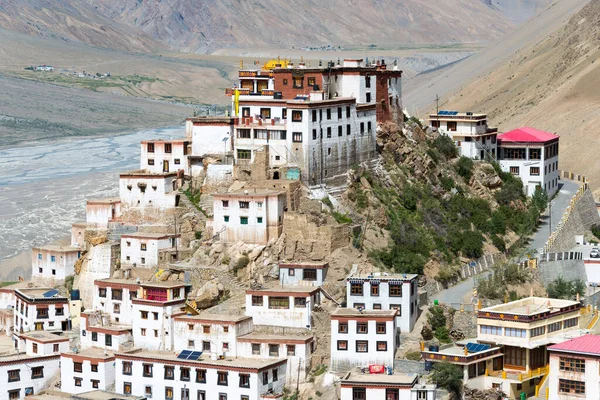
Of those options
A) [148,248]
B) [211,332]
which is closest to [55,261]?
[148,248]

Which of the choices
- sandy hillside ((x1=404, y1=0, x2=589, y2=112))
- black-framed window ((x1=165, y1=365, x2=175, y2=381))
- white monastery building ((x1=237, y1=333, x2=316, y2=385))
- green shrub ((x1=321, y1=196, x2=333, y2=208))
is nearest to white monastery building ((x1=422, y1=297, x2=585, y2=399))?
white monastery building ((x1=237, y1=333, x2=316, y2=385))

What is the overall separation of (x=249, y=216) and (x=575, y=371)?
16.0 meters

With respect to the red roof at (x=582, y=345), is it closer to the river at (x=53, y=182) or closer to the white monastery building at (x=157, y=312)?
the white monastery building at (x=157, y=312)

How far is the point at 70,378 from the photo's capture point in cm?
5634

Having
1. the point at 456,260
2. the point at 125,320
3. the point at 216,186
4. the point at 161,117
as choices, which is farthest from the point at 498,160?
the point at 161,117

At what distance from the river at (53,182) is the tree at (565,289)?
1229 inches

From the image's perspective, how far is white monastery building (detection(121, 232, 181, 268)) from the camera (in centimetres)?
6028

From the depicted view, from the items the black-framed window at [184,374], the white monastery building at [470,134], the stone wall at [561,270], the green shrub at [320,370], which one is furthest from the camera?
the white monastery building at [470,134]

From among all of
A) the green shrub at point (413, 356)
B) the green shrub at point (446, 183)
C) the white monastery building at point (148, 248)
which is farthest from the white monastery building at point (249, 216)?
the green shrub at point (446, 183)

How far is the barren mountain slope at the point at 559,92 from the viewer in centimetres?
10775

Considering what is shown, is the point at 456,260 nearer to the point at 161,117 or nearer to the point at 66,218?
the point at 66,218

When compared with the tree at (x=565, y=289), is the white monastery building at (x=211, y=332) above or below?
below

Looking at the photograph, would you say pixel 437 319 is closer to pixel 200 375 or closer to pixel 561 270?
pixel 200 375

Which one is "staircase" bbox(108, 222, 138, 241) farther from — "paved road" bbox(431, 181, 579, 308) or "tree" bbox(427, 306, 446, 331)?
"tree" bbox(427, 306, 446, 331)
